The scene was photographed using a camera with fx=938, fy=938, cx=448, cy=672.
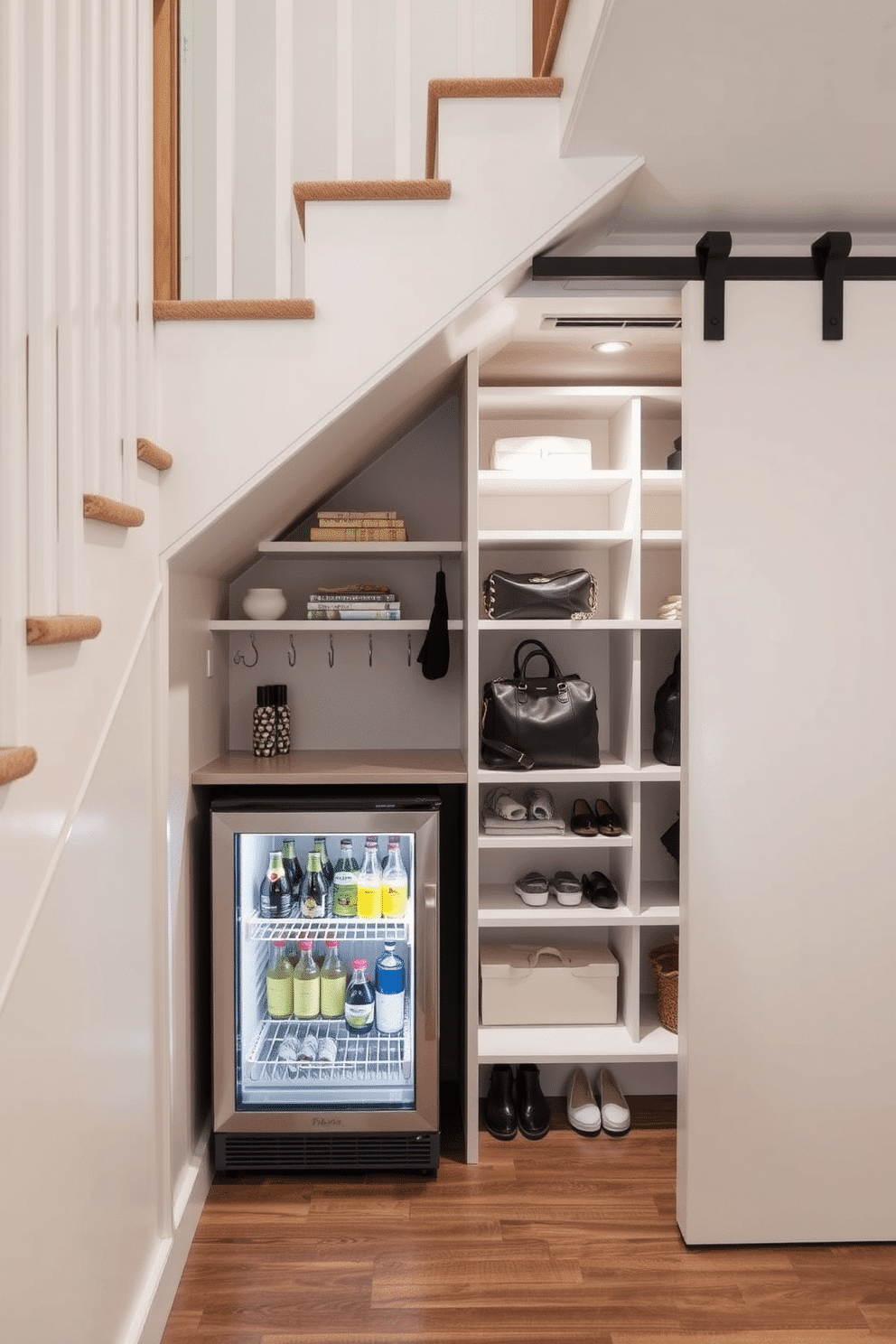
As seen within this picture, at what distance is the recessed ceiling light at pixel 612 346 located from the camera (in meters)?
2.48

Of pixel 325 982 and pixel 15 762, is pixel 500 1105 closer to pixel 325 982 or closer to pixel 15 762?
pixel 325 982

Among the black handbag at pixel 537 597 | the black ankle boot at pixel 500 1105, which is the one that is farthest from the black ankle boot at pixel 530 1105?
the black handbag at pixel 537 597

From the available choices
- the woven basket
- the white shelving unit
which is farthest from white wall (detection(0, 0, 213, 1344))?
the woven basket

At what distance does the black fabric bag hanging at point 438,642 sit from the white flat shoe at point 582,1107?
129 cm

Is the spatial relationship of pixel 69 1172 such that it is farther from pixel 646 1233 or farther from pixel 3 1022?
pixel 646 1233

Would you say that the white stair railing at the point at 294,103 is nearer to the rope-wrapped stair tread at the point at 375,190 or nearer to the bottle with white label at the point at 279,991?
the rope-wrapped stair tread at the point at 375,190

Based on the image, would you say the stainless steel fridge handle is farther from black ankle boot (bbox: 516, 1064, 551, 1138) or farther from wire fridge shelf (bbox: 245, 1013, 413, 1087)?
black ankle boot (bbox: 516, 1064, 551, 1138)

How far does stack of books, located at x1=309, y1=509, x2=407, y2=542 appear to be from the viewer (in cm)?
261

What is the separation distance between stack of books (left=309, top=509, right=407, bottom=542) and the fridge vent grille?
1.58 meters

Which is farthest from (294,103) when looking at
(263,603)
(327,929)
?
(327,929)

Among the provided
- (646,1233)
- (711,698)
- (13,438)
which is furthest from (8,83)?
(646,1233)

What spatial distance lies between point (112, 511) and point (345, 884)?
1.34 metres

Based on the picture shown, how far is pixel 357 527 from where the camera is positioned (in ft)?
8.58

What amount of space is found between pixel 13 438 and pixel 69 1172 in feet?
3.59
